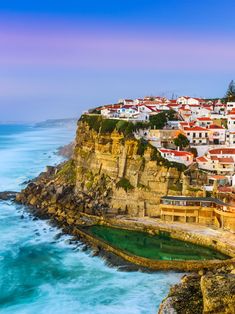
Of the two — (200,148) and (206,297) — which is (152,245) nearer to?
(200,148)

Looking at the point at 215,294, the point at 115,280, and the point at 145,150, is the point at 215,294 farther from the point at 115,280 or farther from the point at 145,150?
the point at 145,150

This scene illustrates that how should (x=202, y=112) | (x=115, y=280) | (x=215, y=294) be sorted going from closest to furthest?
1. (x=215, y=294)
2. (x=115, y=280)
3. (x=202, y=112)

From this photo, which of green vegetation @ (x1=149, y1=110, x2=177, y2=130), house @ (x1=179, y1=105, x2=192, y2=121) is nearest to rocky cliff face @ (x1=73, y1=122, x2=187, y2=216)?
green vegetation @ (x1=149, y1=110, x2=177, y2=130)

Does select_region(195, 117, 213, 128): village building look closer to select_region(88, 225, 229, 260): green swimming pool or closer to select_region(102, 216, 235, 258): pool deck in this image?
select_region(102, 216, 235, 258): pool deck

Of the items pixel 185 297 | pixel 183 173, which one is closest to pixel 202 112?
pixel 183 173

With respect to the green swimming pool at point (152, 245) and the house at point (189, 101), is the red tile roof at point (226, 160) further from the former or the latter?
the house at point (189, 101)
